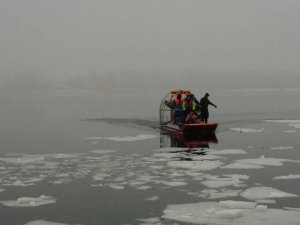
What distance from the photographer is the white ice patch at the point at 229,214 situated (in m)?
9.42

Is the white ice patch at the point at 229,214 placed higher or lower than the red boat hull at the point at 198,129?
lower

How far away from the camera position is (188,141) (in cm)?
2391

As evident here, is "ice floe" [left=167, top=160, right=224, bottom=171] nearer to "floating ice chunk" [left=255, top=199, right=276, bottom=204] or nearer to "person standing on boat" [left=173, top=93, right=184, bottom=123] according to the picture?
"floating ice chunk" [left=255, top=199, right=276, bottom=204]

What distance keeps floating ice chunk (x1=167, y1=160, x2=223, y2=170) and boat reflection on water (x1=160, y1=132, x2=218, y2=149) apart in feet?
15.7

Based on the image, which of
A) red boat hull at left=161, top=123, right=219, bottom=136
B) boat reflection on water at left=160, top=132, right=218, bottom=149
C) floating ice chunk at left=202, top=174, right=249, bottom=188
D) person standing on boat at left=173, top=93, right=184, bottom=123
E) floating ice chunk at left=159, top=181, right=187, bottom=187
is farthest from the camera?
person standing on boat at left=173, top=93, right=184, bottom=123

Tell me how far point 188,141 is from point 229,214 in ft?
46.6

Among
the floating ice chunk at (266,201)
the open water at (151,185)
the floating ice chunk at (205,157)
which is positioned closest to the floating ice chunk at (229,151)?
the open water at (151,185)

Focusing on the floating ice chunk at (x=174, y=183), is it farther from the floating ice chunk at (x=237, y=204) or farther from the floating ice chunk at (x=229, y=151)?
the floating ice chunk at (x=229, y=151)

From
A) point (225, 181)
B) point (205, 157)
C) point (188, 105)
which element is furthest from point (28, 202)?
point (188, 105)

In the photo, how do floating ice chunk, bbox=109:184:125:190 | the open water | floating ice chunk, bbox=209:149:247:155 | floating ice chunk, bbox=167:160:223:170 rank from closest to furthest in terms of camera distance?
the open water < floating ice chunk, bbox=109:184:125:190 < floating ice chunk, bbox=167:160:223:170 < floating ice chunk, bbox=209:149:247:155

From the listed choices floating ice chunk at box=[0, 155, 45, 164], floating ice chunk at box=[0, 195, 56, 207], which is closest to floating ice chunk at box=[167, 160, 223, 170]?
floating ice chunk at box=[0, 155, 45, 164]

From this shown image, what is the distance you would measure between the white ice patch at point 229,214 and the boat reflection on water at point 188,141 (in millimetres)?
11252

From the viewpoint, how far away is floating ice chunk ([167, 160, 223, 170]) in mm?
15885

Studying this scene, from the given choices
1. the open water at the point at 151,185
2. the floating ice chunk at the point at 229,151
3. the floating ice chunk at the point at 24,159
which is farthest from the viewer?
the floating ice chunk at the point at 229,151
